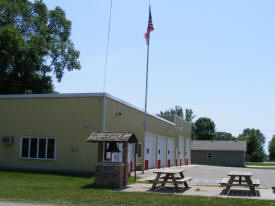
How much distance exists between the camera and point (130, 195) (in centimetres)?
1418

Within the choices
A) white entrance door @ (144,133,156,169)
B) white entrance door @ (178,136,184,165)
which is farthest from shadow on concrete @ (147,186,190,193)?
white entrance door @ (178,136,184,165)

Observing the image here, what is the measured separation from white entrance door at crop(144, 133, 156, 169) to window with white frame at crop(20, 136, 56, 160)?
33.1 ft

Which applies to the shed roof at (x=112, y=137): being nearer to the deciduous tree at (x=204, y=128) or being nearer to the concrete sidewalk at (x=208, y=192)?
the concrete sidewalk at (x=208, y=192)

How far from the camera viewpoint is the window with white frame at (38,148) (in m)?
22.8

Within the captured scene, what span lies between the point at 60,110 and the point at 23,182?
6.08 meters

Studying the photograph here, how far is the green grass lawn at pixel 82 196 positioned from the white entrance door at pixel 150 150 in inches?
A: 524

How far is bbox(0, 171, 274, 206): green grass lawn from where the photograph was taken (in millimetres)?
12694

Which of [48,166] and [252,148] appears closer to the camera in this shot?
[48,166]

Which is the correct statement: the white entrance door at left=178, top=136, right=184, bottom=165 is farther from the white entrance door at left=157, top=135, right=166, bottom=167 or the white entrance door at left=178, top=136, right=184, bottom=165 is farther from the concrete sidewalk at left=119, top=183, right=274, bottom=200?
the concrete sidewalk at left=119, top=183, right=274, bottom=200

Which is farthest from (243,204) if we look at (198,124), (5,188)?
(198,124)

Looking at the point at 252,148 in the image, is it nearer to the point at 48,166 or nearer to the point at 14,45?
the point at 14,45

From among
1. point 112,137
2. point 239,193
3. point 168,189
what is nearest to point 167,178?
point 168,189

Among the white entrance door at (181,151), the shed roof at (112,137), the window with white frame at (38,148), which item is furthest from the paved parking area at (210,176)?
the white entrance door at (181,151)

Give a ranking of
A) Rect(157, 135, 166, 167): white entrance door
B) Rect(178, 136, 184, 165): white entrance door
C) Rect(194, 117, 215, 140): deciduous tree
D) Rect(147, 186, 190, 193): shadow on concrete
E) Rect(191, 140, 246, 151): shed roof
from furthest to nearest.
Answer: Rect(194, 117, 215, 140): deciduous tree
Rect(191, 140, 246, 151): shed roof
Rect(178, 136, 184, 165): white entrance door
Rect(157, 135, 166, 167): white entrance door
Rect(147, 186, 190, 193): shadow on concrete
